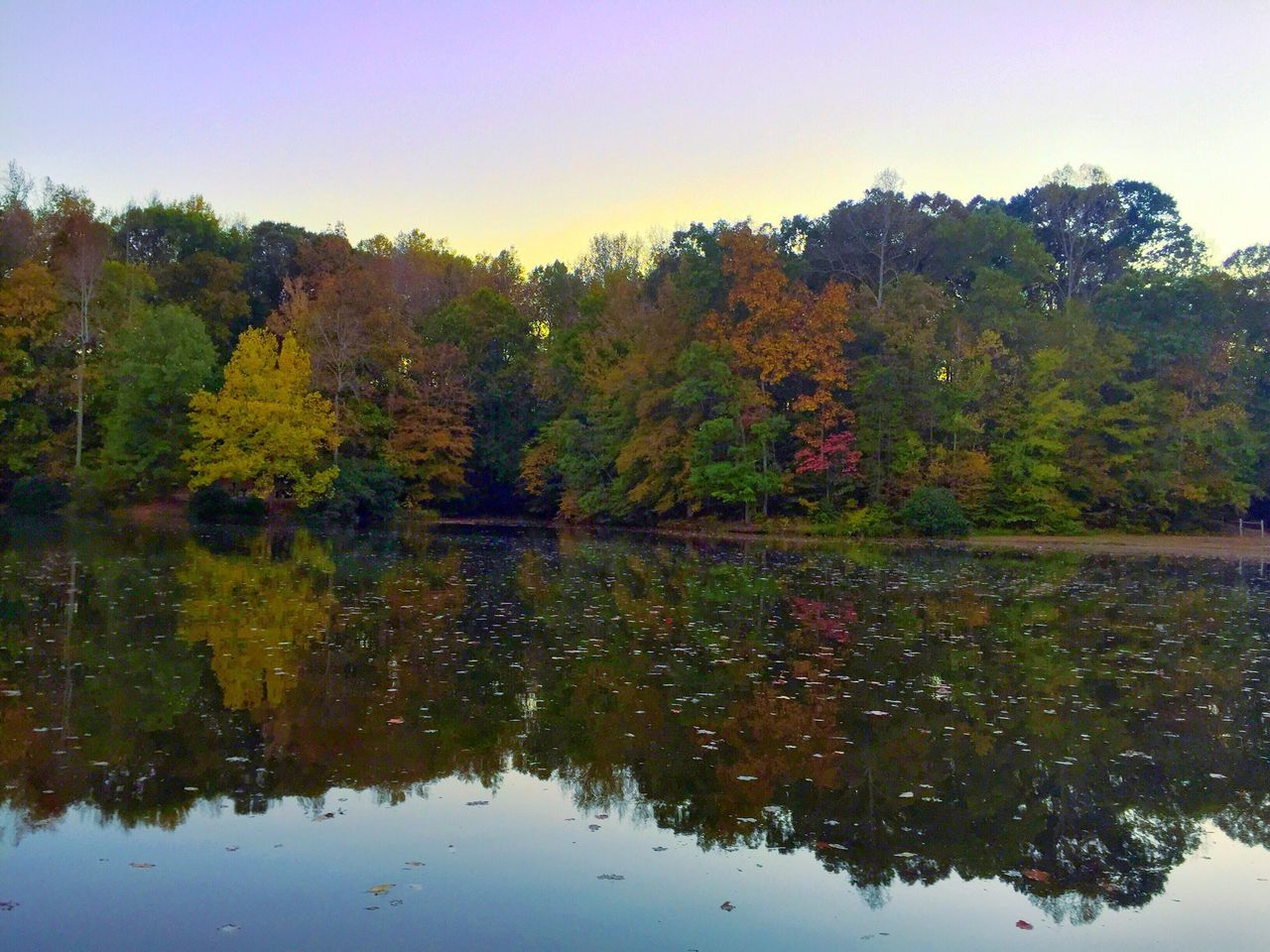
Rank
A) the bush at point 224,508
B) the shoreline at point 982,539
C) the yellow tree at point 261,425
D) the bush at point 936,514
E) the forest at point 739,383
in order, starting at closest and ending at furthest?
the shoreline at point 982,539
the bush at point 936,514
the forest at point 739,383
the yellow tree at point 261,425
the bush at point 224,508

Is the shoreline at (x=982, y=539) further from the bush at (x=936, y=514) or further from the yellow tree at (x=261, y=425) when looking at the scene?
the yellow tree at (x=261, y=425)

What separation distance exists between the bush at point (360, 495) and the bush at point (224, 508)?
233cm

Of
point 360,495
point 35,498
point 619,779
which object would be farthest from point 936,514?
point 35,498

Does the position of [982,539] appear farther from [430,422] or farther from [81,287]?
[81,287]

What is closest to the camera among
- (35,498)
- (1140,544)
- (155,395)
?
(1140,544)

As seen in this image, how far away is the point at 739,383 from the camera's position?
43.8 metres

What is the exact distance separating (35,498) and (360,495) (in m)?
14.4

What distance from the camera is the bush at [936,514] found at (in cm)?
4034

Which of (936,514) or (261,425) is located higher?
(261,425)

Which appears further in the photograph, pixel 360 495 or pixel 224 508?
pixel 360 495

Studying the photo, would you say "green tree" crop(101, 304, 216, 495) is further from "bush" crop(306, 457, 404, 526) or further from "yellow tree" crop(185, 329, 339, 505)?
"bush" crop(306, 457, 404, 526)

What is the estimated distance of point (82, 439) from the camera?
52.6 meters

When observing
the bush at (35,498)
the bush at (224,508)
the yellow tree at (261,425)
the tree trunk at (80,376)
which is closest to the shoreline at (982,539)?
the bush at (224,508)

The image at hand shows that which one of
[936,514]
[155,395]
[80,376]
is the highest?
[80,376]
